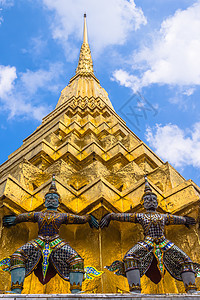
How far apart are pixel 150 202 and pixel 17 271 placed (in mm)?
3042

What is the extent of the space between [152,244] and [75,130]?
8912mm

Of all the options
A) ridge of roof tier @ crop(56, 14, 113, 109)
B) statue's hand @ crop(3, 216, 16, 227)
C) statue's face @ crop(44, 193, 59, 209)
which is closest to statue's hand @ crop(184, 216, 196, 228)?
statue's face @ crop(44, 193, 59, 209)

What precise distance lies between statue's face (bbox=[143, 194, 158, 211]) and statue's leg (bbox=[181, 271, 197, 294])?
1.53 m

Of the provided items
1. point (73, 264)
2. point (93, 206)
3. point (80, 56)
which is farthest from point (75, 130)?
point (80, 56)

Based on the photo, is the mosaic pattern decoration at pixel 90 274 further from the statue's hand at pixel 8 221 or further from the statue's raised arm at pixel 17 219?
the statue's hand at pixel 8 221

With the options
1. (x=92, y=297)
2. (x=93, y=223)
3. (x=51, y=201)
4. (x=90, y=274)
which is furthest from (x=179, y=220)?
(x=92, y=297)

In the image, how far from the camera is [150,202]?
7.39m

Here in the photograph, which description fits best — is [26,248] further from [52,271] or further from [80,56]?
[80,56]

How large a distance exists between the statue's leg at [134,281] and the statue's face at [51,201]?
2.11m

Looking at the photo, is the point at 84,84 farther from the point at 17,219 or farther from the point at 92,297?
the point at 92,297

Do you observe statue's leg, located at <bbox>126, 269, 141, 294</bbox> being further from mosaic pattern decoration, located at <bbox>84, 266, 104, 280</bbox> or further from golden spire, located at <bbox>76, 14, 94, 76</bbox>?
golden spire, located at <bbox>76, 14, 94, 76</bbox>

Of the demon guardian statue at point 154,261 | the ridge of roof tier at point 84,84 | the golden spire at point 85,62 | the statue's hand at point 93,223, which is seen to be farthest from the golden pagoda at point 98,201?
the golden spire at point 85,62

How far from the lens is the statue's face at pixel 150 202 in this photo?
290 inches

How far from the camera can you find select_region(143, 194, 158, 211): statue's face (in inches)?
290
